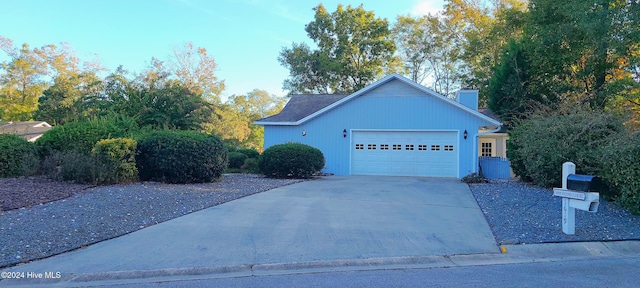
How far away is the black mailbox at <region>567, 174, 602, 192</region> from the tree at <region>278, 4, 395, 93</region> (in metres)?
32.1

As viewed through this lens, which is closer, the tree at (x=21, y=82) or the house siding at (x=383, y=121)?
the house siding at (x=383, y=121)

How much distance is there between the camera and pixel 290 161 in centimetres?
1622

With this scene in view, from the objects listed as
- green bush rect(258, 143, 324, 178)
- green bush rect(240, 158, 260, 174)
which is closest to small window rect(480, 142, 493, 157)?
green bush rect(258, 143, 324, 178)

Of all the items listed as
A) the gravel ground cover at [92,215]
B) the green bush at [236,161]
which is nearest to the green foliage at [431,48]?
the green bush at [236,161]

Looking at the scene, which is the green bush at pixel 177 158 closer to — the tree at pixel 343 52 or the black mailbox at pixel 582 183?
the black mailbox at pixel 582 183

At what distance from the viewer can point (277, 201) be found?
413 inches

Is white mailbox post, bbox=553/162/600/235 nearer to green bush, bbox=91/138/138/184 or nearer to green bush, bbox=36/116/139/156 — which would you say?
green bush, bbox=91/138/138/184

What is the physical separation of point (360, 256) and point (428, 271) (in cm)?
99

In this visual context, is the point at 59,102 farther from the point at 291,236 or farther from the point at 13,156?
the point at 291,236

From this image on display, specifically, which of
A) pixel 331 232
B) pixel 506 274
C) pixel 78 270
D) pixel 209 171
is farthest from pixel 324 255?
pixel 209 171

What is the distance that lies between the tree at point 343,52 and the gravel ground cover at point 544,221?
2896 cm

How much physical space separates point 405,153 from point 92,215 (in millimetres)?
13786

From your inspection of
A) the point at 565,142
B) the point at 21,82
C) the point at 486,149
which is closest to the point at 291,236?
the point at 565,142

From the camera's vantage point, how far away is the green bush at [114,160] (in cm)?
1188
